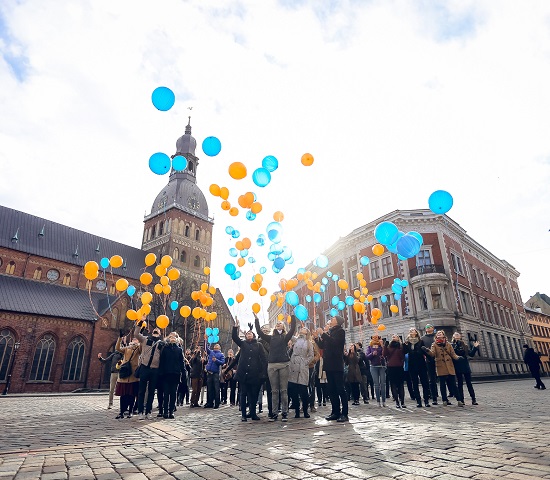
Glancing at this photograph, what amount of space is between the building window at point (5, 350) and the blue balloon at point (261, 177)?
96.7 ft

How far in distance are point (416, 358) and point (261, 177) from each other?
652 cm

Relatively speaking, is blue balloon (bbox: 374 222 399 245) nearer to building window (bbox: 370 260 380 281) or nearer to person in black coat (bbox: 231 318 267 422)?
person in black coat (bbox: 231 318 267 422)

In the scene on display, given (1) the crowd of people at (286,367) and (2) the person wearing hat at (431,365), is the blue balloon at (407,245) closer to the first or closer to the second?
(2) the person wearing hat at (431,365)

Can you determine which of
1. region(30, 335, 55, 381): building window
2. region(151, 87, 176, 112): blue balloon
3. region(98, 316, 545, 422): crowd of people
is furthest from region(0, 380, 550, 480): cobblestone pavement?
region(30, 335, 55, 381): building window

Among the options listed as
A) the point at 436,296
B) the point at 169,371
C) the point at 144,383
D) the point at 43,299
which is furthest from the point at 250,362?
the point at 43,299

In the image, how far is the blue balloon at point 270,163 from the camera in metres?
9.76

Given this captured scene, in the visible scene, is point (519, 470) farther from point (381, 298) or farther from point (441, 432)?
point (381, 298)

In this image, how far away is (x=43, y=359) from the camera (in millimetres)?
28641

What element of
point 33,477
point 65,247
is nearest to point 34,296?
point 65,247

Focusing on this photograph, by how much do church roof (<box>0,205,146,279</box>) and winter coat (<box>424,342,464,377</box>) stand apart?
127 ft

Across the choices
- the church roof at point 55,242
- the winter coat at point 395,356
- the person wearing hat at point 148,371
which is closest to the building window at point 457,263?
the winter coat at point 395,356

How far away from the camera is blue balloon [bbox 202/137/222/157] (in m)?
8.69

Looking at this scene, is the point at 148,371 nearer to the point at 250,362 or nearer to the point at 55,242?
the point at 250,362

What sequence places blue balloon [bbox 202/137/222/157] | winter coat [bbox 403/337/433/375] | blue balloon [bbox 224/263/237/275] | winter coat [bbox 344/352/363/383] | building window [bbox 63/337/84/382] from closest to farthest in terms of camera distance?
blue balloon [bbox 202/137/222/157], winter coat [bbox 403/337/433/375], winter coat [bbox 344/352/363/383], blue balloon [bbox 224/263/237/275], building window [bbox 63/337/84/382]
